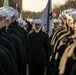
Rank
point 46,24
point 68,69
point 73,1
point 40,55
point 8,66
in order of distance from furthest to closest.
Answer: point 73,1 < point 46,24 < point 40,55 < point 8,66 < point 68,69

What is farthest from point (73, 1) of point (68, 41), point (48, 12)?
point (68, 41)

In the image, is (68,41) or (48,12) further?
(48,12)

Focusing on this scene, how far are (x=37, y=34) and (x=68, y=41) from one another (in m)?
4.05

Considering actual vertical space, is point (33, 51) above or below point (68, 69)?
below

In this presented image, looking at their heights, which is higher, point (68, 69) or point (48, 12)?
point (68, 69)

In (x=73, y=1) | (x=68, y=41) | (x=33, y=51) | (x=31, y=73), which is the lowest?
(x=73, y=1)

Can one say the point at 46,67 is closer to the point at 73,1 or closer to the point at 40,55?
the point at 40,55

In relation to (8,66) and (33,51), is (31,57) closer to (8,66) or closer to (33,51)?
(33,51)

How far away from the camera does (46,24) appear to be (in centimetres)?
1545

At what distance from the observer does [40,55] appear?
35.7ft

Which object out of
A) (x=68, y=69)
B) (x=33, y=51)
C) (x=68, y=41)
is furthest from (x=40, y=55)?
(x=68, y=69)

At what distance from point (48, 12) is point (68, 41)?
8.48 metres

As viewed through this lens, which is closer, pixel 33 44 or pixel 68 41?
pixel 68 41

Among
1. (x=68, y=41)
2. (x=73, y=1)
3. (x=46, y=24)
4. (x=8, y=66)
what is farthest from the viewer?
(x=73, y=1)
